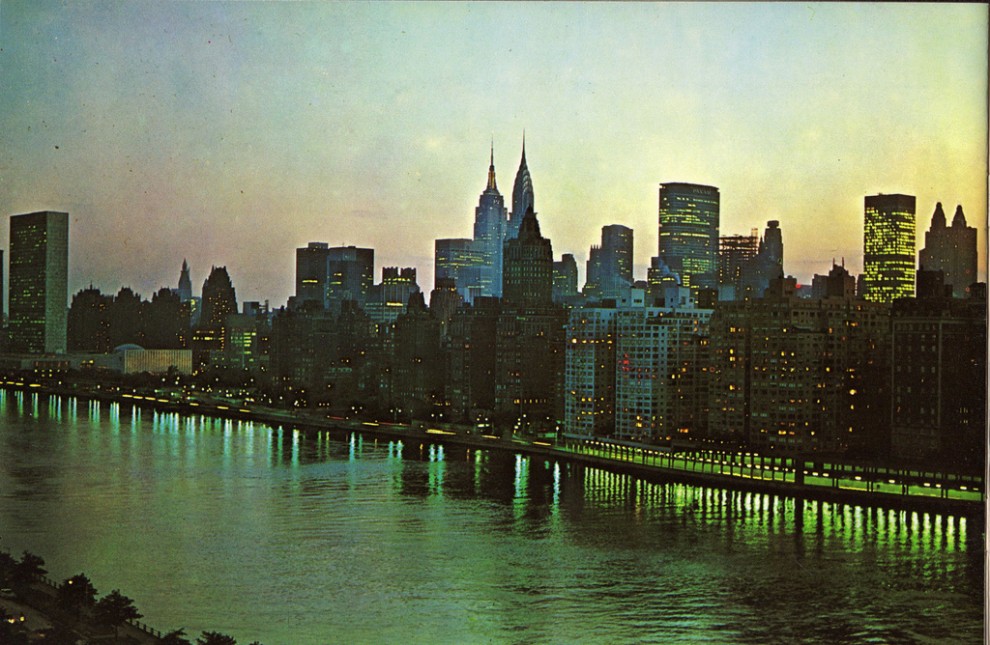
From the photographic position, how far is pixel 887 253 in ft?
23.1

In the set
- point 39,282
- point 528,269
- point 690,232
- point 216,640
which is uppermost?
point 690,232

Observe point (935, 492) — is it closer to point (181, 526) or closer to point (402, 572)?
point (402, 572)

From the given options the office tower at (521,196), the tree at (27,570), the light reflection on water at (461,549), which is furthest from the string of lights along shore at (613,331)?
Result: the tree at (27,570)

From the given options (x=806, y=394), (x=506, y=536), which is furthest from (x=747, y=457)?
(x=506, y=536)

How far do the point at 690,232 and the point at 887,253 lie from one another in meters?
1.18

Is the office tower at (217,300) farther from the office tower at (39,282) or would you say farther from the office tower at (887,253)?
the office tower at (887,253)

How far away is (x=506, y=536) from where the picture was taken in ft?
18.7

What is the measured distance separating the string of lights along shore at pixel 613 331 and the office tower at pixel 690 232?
1 centimetres

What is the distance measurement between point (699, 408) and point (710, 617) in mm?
3665

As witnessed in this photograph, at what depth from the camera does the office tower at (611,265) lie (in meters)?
7.17

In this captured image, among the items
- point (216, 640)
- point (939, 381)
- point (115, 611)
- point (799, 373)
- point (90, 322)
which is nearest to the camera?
point (216, 640)

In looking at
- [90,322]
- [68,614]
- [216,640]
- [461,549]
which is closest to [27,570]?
[68,614]

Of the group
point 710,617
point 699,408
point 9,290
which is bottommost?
point 710,617

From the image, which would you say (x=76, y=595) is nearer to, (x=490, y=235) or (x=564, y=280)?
(x=490, y=235)
